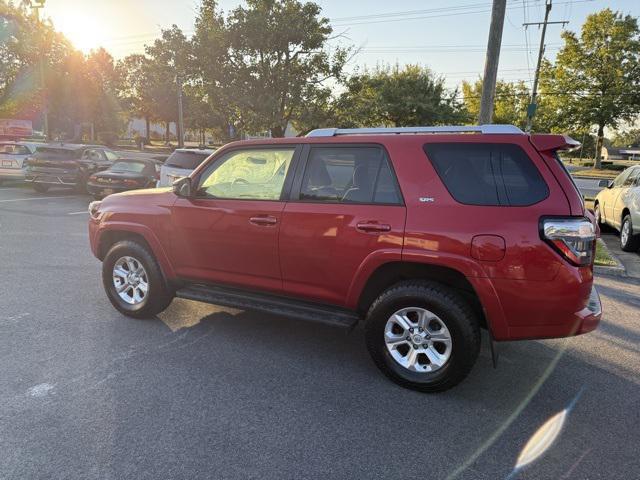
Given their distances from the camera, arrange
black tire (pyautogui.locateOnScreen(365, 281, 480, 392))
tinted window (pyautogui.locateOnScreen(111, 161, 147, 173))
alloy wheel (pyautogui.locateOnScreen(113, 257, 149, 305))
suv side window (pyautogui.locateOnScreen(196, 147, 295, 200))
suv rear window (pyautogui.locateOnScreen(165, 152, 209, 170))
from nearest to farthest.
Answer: black tire (pyautogui.locateOnScreen(365, 281, 480, 392)) < suv side window (pyautogui.locateOnScreen(196, 147, 295, 200)) < alloy wheel (pyautogui.locateOnScreen(113, 257, 149, 305)) < suv rear window (pyautogui.locateOnScreen(165, 152, 209, 170)) < tinted window (pyautogui.locateOnScreen(111, 161, 147, 173))

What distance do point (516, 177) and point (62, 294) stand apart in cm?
493

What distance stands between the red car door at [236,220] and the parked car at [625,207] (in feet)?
24.0

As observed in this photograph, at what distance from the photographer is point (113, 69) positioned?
49.8 metres

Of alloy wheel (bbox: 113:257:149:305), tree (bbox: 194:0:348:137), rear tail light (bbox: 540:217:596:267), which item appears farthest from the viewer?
tree (bbox: 194:0:348:137)

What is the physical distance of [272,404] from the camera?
3.15 meters

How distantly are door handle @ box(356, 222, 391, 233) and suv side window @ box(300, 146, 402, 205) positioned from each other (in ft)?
0.59

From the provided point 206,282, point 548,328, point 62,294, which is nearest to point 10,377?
point 206,282

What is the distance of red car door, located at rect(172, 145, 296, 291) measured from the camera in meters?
3.87

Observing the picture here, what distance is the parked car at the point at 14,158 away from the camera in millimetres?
14914

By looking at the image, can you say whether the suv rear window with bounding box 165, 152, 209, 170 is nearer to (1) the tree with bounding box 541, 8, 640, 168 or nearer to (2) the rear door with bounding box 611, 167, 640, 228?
(2) the rear door with bounding box 611, 167, 640, 228

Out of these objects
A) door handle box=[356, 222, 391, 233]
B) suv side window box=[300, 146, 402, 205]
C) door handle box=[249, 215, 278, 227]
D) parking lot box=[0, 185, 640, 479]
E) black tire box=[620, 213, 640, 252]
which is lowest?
parking lot box=[0, 185, 640, 479]

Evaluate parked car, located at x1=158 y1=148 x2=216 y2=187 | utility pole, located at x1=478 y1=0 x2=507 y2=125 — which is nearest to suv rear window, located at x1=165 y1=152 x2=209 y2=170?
parked car, located at x1=158 y1=148 x2=216 y2=187

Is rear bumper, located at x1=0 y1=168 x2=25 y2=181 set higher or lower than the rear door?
lower

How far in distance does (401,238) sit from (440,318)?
0.63 meters
